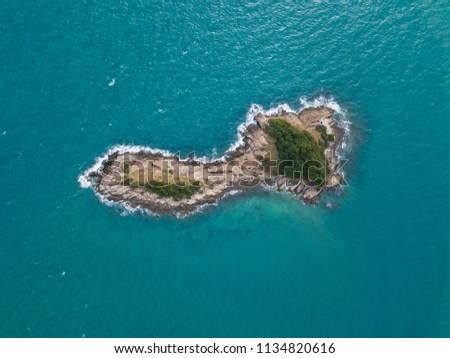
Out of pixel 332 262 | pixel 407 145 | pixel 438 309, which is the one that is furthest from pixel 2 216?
pixel 438 309

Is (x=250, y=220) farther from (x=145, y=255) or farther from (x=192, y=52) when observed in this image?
(x=192, y=52)

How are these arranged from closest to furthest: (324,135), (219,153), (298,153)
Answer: (298,153) → (219,153) → (324,135)

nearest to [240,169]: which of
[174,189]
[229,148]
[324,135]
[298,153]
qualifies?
[229,148]

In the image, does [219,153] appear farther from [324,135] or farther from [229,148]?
[324,135]

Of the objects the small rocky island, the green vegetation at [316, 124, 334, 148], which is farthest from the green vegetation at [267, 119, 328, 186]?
the green vegetation at [316, 124, 334, 148]

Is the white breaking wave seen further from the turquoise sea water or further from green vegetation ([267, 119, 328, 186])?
green vegetation ([267, 119, 328, 186])

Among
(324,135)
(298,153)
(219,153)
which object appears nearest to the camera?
(298,153)

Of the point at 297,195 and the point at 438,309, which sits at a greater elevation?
the point at 297,195
